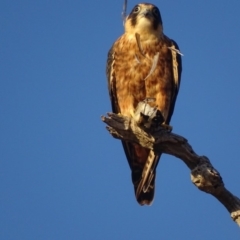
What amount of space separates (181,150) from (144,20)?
2801 millimetres

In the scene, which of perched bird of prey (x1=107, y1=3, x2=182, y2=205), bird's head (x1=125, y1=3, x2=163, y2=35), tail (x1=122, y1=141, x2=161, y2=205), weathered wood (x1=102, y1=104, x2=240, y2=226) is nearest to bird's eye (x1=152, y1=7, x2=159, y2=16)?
bird's head (x1=125, y1=3, x2=163, y2=35)

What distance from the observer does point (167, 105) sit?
671cm

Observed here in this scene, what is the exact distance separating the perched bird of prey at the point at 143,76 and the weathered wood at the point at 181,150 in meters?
1.39

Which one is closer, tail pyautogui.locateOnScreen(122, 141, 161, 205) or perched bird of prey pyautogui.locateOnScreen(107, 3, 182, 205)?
tail pyautogui.locateOnScreen(122, 141, 161, 205)

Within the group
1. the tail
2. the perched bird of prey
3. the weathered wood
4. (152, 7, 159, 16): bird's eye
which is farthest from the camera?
(152, 7, 159, 16): bird's eye

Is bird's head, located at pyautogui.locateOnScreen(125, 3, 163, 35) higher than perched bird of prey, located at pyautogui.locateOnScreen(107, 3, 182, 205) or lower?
higher

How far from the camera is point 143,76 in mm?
6574

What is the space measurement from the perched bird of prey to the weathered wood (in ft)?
4.56

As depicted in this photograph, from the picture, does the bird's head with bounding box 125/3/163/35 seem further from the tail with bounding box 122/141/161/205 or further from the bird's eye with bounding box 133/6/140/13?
the tail with bounding box 122/141/161/205

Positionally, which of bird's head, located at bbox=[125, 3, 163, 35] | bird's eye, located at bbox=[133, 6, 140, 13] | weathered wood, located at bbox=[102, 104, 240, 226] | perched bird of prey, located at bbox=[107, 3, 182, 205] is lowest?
weathered wood, located at bbox=[102, 104, 240, 226]

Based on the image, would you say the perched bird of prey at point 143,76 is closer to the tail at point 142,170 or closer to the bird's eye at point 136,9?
the tail at point 142,170

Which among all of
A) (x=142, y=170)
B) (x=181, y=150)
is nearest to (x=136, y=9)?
(x=142, y=170)

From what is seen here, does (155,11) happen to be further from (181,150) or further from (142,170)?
(181,150)

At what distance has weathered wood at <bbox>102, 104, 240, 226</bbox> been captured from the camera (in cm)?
440
